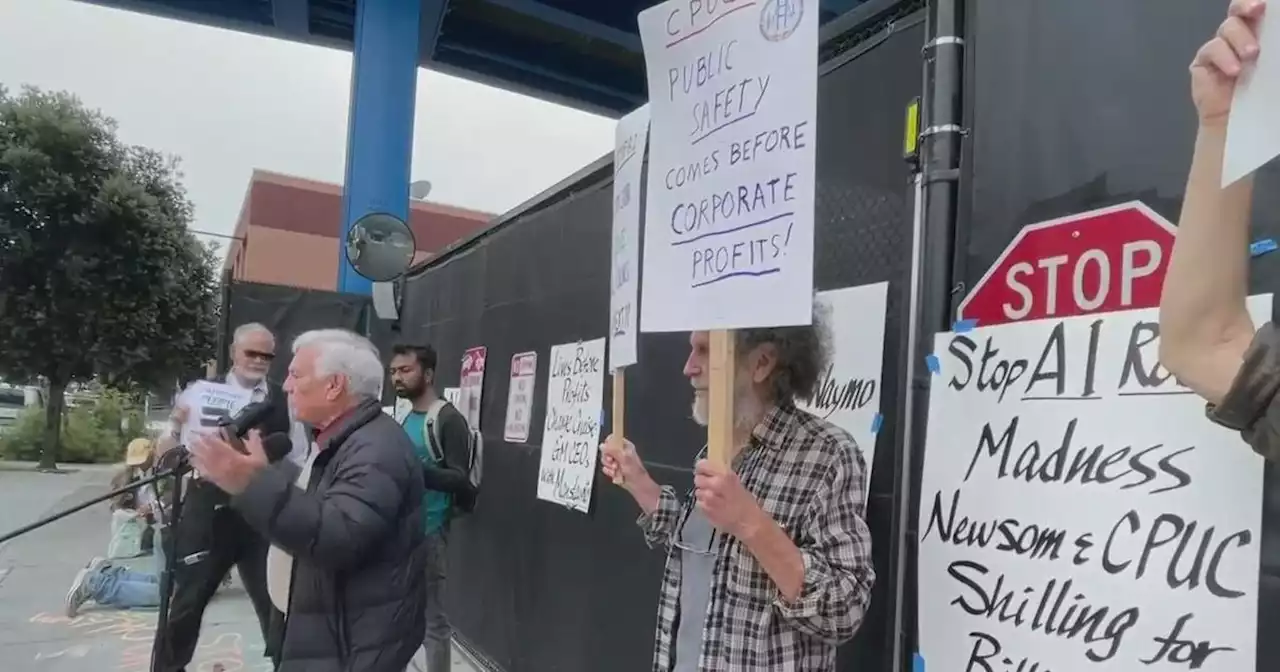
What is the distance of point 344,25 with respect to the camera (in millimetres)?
13086

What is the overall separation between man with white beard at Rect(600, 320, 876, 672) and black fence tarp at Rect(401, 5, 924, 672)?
1.25 feet

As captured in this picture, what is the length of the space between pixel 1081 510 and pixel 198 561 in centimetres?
399

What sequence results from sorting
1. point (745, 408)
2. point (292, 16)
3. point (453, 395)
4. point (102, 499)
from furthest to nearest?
point (292, 16) < point (453, 395) < point (102, 499) < point (745, 408)

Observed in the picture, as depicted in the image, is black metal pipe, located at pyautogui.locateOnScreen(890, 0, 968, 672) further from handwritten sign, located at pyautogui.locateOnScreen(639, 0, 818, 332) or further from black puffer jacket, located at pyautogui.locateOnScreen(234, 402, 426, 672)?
black puffer jacket, located at pyautogui.locateOnScreen(234, 402, 426, 672)

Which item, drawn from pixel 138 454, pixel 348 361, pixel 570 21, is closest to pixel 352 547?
pixel 348 361

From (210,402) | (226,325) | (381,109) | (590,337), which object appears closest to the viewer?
(590,337)

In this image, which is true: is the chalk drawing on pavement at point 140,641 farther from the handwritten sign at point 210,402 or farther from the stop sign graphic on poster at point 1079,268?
the stop sign graphic on poster at point 1079,268

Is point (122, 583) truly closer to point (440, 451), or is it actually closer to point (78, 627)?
point (78, 627)

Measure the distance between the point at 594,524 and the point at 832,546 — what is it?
7.72ft

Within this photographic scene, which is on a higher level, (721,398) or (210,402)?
(721,398)

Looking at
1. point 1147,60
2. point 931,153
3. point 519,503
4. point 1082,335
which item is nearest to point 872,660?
point 1082,335

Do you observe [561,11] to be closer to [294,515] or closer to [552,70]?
[552,70]

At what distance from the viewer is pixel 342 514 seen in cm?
252

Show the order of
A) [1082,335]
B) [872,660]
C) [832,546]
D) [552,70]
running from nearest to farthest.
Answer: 1. [1082,335]
2. [832,546]
3. [872,660]
4. [552,70]
